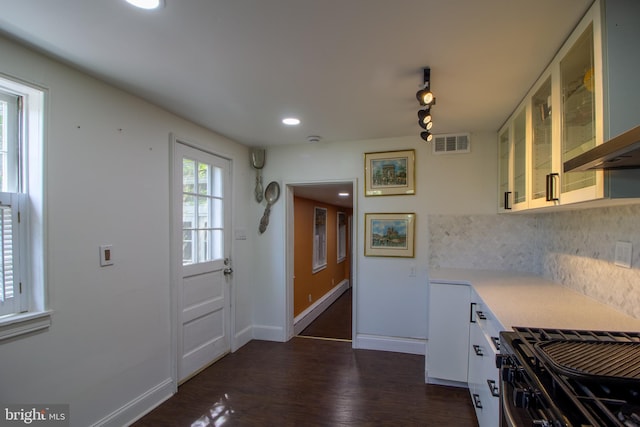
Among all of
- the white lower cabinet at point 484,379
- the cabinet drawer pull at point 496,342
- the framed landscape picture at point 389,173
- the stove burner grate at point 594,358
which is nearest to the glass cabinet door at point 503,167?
the framed landscape picture at point 389,173

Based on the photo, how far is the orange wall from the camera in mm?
4438

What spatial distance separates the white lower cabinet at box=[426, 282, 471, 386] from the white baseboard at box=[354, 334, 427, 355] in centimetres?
60

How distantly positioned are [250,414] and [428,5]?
2700mm

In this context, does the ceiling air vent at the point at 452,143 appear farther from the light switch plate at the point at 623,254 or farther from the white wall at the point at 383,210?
the light switch plate at the point at 623,254

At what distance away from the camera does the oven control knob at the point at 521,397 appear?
3.26 ft

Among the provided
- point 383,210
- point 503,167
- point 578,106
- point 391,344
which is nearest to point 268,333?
point 391,344

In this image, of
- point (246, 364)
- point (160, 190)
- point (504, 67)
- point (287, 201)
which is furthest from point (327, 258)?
point (504, 67)

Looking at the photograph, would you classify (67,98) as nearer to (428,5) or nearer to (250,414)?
(428,5)

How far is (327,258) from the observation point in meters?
5.89

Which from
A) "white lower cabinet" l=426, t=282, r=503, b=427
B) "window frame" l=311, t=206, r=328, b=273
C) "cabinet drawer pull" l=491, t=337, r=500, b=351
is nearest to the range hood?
"cabinet drawer pull" l=491, t=337, r=500, b=351

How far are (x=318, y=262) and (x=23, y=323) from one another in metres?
4.12

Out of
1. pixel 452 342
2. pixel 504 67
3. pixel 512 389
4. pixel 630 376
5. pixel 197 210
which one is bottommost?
pixel 452 342

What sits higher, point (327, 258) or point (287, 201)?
point (287, 201)

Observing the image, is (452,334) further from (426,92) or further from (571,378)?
(426,92)
